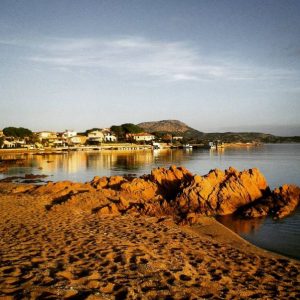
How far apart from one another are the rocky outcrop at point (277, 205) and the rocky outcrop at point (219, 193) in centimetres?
71

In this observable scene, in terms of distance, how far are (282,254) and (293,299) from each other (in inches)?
186

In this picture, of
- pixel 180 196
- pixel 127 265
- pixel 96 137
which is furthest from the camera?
pixel 96 137

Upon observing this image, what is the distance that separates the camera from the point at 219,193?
1750cm

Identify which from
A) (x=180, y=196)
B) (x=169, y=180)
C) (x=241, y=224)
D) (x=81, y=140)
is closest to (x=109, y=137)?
(x=81, y=140)

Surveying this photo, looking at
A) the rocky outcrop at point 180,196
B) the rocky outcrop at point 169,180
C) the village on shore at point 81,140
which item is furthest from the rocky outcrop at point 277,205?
the village on shore at point 81,140

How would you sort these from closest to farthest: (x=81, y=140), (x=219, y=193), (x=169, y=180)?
1. (x=219, y=193)
2. (x=169, y=180)
3. (x=81, y=140)

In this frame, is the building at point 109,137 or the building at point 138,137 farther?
the building at point 138,137

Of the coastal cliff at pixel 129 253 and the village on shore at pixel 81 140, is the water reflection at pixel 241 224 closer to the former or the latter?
the coastal cliff at pixel 129 253

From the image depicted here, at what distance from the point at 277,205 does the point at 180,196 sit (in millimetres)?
5105

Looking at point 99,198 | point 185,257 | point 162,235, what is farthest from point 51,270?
point 99,198

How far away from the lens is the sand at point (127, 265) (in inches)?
236

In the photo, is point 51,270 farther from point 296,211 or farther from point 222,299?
point 296,211

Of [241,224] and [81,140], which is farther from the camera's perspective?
[81,140]

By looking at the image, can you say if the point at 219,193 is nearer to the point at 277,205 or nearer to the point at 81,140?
the point at 277,205
